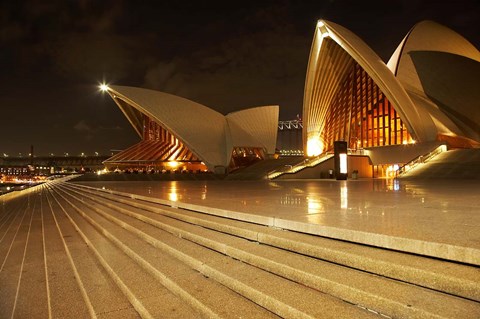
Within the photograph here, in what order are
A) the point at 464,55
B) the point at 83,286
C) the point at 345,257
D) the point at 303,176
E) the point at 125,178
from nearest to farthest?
the point at 345,257 → the point at 83,286 → the point at 303,176 → the point at 125,178 → the point at 464,55

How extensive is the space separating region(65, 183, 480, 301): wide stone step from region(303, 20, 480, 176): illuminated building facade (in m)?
27.1

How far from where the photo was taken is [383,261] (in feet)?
8.76

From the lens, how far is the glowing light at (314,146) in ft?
130

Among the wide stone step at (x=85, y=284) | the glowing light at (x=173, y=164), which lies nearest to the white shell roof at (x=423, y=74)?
the glowing light at (x=173, y=164)

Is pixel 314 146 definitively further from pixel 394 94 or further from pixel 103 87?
pixel 103 87

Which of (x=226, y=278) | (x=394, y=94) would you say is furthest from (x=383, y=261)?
(x=394, y=94)

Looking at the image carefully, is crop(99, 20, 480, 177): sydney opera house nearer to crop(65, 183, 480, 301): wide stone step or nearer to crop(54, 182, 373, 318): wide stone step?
crop(65, 183, 480, 301): wide stone step

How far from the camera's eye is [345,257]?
9.75 feet

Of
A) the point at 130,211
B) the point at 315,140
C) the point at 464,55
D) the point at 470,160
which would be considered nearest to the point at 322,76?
the point at 315,140

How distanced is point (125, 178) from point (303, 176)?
14703 millimetres

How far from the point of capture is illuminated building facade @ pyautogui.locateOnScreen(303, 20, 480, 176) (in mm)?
28250

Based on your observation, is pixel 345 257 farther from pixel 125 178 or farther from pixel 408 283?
pixel 125 178

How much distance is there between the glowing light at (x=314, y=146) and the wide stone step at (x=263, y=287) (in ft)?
120

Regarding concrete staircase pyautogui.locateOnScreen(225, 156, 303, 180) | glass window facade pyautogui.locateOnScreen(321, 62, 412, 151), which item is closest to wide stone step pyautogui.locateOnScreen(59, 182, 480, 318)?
concrete staircase pyautogui.locateOnScreen(225, 156, 303, 180)
